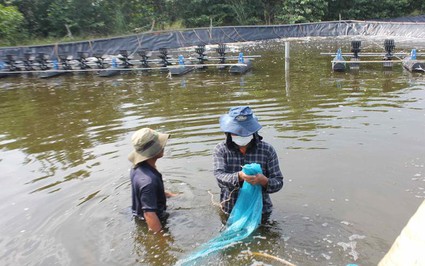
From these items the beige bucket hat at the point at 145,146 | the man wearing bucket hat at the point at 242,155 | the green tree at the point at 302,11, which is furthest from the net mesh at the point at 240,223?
the green tree at the point at 302,11

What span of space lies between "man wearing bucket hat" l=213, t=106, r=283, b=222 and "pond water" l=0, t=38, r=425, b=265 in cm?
75

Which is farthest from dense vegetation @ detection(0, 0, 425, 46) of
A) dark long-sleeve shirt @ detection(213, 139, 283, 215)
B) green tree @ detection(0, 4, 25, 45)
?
dark long-sleeve shirt @ detection(213, 139, 283, 215)

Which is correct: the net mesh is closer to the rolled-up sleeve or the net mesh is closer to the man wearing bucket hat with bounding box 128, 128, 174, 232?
the rolled-up sleeve

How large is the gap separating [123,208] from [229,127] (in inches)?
88.1

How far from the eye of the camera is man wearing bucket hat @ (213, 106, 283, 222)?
3535 mm

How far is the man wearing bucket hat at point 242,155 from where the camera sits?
3.54 m

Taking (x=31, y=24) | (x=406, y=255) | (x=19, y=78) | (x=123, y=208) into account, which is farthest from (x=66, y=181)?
(x=31, y=24)

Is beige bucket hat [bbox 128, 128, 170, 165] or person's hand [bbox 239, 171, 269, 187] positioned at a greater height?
beige bucket hat [bbox 128, 128, 170, 165]

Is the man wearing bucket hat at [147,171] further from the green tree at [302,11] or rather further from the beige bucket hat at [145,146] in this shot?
the green tree at [302,11]

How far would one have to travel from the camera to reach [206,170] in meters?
6.23

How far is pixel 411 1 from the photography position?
128 ft

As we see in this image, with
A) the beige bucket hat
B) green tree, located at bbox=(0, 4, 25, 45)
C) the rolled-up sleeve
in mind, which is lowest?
the rolled-up sleeve

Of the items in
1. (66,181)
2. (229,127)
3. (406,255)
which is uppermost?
(229,127)

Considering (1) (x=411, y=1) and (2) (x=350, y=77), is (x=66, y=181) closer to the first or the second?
(2) (x=350, y=77)
